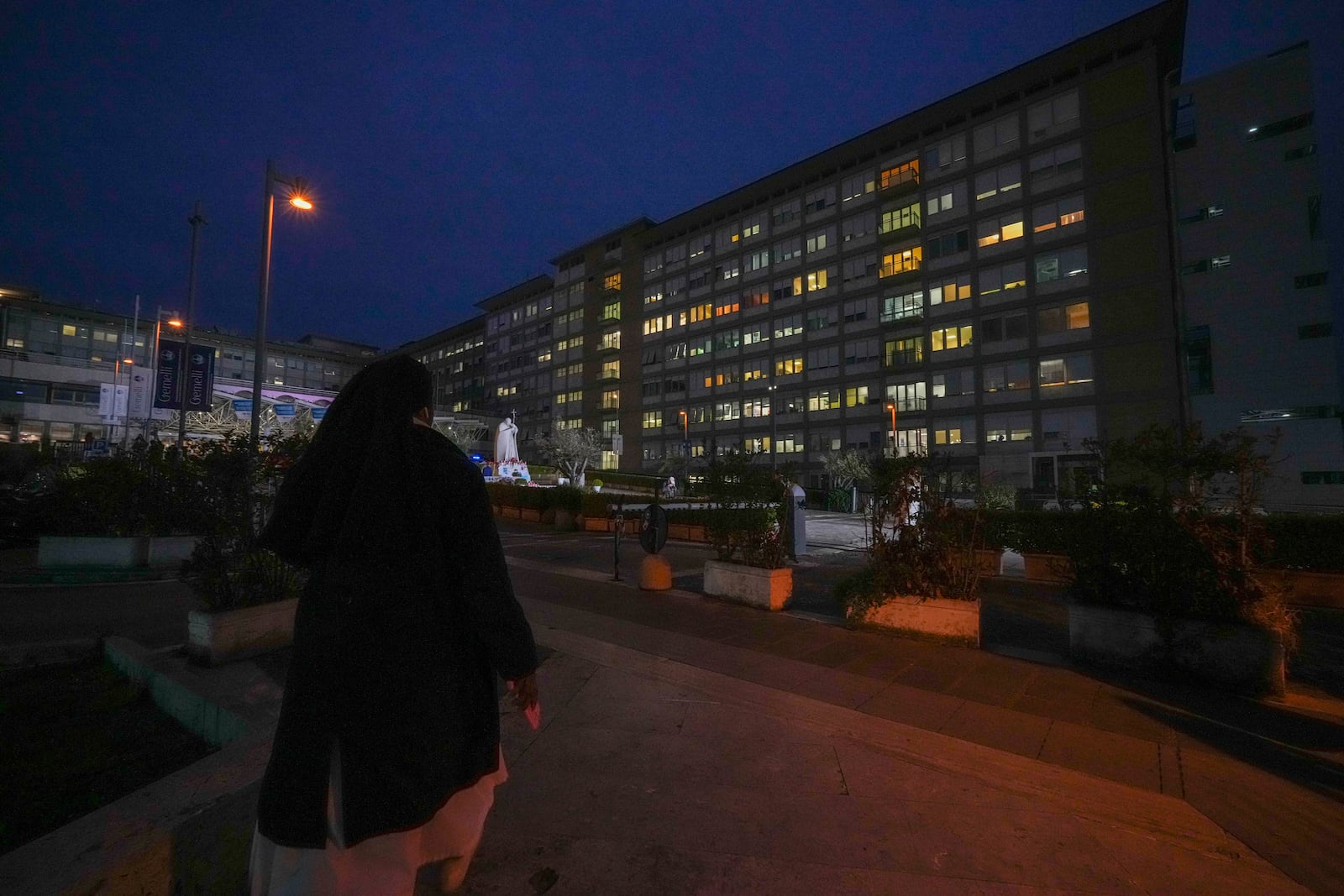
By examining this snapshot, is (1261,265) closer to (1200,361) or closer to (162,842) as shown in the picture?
(1200,361)

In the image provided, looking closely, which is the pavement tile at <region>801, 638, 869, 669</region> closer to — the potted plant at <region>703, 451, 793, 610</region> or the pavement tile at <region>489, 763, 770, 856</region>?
the potted plant at <region>703, 451, 793, 610</region>

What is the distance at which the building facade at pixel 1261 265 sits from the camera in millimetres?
29375

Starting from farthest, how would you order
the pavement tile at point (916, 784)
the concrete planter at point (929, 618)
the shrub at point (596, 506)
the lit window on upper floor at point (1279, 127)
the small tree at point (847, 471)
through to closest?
the small tree at point (847, 471) < the lit window on upper floor at point (1279, 127) < the shrub at point (596, 506) < the concrete planter at point (929, 618) < the pavement tile at point (916, 784)

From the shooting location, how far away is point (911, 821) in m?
2.95

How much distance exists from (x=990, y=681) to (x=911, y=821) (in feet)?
8.80

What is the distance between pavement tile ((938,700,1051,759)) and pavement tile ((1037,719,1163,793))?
76mm

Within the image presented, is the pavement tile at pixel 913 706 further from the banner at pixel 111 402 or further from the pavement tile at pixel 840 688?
the banner at pixel 111 402

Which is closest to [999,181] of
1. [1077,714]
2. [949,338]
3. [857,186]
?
[949,338]

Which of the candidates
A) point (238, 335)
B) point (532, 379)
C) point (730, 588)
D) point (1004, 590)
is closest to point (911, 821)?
point (730, 588)

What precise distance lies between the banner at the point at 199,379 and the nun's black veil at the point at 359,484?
20465mm

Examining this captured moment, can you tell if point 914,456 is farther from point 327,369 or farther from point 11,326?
point 327,369

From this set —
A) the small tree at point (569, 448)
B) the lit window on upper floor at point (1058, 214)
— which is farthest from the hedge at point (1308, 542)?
the small tree at point (569, 448)

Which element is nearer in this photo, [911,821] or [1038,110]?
[911,821]

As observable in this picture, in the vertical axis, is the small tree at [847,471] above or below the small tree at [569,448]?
below
